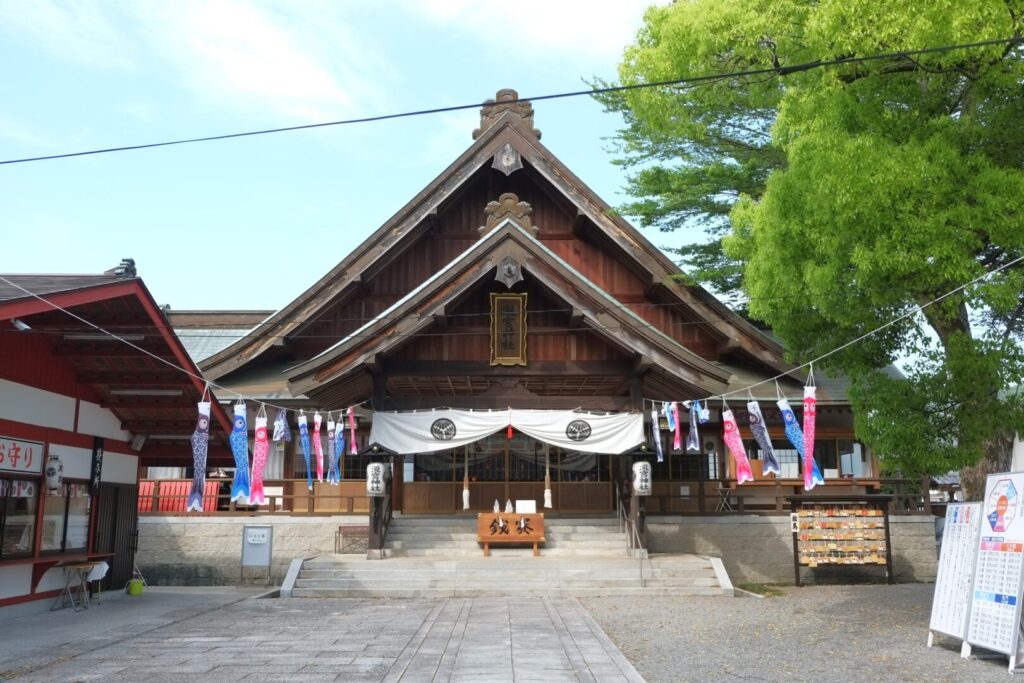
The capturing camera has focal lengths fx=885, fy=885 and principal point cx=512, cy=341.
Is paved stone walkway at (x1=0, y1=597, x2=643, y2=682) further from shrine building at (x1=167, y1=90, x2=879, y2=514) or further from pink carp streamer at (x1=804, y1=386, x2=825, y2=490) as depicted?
shrine building at (x1=167, y1=90, x2=879, y2=514)

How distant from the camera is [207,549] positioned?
1955 cm

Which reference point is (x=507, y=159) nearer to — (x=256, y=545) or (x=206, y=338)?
(x=206, y=338)

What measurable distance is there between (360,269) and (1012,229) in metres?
15.4

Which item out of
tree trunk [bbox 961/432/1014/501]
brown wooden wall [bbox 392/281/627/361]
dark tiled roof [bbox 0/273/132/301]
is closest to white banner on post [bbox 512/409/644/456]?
brown wooden wall [bbox 392/281/627/361]

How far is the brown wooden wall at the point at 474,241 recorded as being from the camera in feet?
75.5

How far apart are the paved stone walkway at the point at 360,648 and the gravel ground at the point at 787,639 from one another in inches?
23.6

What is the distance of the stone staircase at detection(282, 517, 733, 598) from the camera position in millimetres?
16219

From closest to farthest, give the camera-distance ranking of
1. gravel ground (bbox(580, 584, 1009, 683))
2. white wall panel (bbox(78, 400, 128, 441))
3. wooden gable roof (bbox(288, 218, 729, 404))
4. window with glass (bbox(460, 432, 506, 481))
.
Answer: gravel ground (bbox(580, 584, 1009, 683)) → white wall panel (bbox(78, 400, 128, 441)) → wooden gable roof (bbox(288, 218, 729, 404)) → window with glass (bbox(460, 432, 506, 481))

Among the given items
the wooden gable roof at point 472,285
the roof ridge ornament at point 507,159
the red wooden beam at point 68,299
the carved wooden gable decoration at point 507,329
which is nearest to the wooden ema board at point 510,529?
the carved wooden gable decoration at point 507,329

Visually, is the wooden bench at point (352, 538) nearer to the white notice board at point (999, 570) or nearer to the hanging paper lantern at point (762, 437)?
the hanging paper lantern at point (762, 437)

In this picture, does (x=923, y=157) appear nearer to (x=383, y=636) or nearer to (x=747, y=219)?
(x=747, y=219)

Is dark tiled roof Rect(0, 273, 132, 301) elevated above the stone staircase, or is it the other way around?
dark tiled roof Rect(0, 273, 132, 301)

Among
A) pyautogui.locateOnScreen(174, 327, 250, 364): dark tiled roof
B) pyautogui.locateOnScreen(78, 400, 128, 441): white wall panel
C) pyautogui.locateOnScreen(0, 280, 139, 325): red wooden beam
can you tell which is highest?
pyautogui.locateOnScreen(174, 327, 250, 364): dark tiled roof

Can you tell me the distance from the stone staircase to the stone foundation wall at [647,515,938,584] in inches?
56.3
